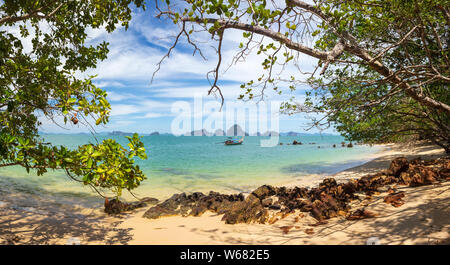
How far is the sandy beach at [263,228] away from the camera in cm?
433

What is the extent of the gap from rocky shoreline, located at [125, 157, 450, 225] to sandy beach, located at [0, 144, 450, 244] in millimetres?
207

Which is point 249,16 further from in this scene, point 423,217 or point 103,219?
point 103,219

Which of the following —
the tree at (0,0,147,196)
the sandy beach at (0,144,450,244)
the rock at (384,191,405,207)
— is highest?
the tree at (0,0,147,196)

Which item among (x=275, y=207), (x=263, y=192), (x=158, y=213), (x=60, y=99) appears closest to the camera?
(x=60, y=99)

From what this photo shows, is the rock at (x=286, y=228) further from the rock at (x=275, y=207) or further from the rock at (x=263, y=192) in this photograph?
the rock at (x=263, y=192)

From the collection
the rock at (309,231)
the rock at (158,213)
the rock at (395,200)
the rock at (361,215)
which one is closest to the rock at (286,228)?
the rock at (309,231)

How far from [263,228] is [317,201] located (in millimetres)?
1627

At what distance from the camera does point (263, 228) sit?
5879mm

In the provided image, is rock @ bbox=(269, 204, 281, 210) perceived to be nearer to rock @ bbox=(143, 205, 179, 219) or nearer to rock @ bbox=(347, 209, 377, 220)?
rock @ bbox=(347, 209, 377, 220)

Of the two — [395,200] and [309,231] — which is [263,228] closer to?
[309,231]

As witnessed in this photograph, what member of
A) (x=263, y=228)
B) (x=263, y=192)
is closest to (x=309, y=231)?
(x=263, y=228)

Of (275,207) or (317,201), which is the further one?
(275,207)

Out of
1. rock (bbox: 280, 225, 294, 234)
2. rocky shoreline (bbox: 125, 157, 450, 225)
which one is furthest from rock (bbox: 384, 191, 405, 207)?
rock (bbox: 280, 225, 294, 234)

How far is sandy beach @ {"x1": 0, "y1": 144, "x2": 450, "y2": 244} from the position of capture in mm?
4328
